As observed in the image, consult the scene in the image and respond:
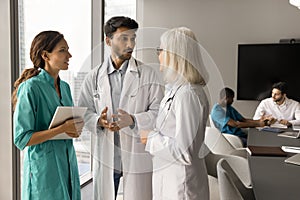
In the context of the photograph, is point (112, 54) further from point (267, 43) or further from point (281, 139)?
point (267, 43)

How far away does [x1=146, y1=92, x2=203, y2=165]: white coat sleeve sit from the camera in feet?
4.21

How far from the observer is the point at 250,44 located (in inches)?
170

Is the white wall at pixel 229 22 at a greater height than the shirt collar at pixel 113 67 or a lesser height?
greater

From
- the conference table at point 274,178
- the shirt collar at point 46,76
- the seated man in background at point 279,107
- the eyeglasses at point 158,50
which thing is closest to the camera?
the conference table at point 274,178

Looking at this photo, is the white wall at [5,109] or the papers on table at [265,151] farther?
the white wall at [5,109]

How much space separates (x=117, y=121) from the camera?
143cm

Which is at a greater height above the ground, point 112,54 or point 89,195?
point 112,54

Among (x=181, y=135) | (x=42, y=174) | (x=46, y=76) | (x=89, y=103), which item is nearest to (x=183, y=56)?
(x=181, y=135)

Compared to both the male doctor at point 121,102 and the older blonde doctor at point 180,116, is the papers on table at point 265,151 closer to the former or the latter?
the older blonde doctor at point 180,116

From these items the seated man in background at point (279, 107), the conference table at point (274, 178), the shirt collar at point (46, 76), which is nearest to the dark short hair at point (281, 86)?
the seated man in background at point (279, 107)

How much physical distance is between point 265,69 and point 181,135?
3.36 m

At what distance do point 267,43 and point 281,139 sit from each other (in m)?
2.34

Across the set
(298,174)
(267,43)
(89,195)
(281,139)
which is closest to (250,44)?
(267,43)

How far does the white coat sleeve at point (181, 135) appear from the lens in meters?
1.28
